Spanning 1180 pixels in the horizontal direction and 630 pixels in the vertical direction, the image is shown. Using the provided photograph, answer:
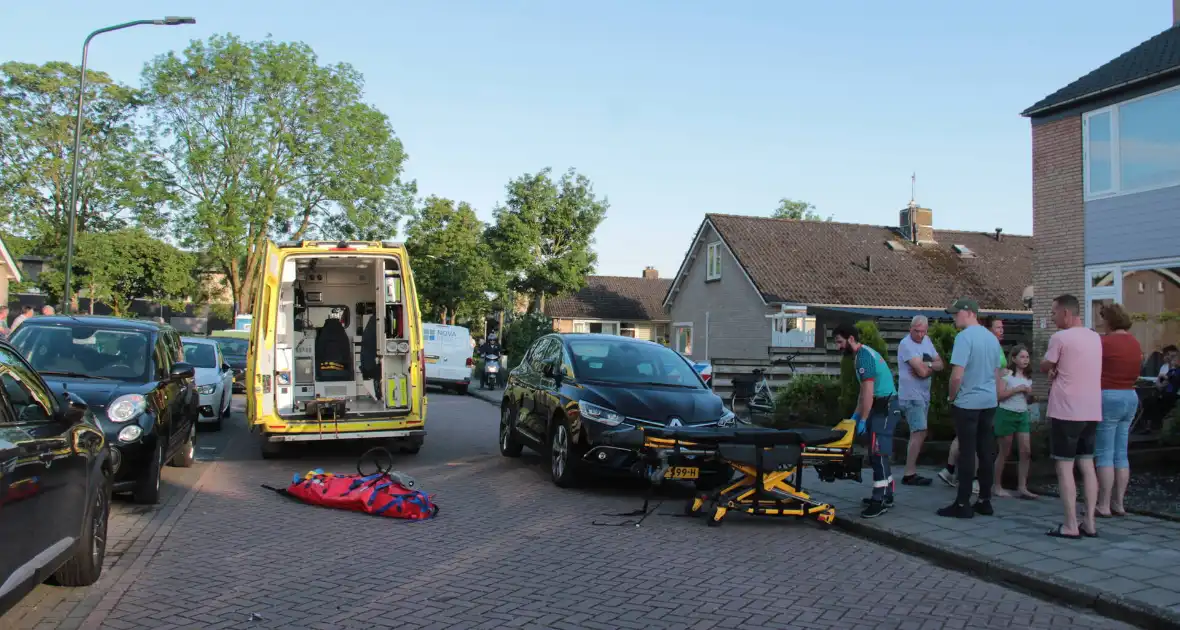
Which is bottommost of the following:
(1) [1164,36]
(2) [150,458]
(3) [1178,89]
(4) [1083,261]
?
(2) [150,458]

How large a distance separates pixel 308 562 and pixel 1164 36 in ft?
57.7

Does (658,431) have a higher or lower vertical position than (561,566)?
higher

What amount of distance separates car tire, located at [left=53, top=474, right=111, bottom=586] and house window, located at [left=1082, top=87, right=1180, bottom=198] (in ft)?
50.7

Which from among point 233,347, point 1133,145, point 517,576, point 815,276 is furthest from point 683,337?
point 517,576

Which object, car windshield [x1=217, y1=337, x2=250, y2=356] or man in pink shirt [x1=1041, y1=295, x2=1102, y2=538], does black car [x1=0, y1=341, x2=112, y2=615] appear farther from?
car windshield [x1=217, y1=337, x2=250, y2=356]

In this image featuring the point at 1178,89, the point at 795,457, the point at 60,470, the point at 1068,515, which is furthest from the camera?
the point at 1178,89

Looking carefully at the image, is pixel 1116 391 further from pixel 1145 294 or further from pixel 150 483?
pixel 1145 294

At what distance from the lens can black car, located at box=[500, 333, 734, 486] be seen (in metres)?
8.70

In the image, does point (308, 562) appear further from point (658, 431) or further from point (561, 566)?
point (658, 431)

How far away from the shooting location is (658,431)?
750 centimetres

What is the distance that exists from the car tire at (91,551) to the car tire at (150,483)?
230 cm

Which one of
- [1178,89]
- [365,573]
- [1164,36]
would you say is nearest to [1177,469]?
[1178,89]

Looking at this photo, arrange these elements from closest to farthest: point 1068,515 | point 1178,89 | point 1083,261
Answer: point 1068,515, point 1178,89, point 1083,261

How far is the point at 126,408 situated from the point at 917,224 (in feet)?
107
